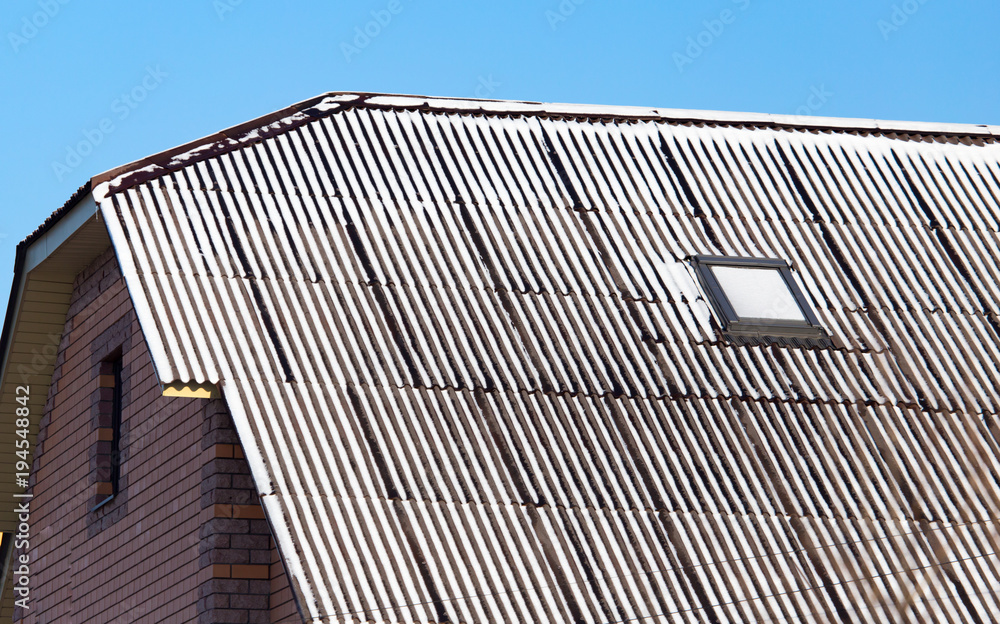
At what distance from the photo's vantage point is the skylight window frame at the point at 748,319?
35.1ft

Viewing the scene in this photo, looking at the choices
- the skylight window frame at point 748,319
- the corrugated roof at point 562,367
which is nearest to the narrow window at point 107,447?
the corrugated roof at point 562,367

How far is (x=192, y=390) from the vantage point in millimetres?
8586

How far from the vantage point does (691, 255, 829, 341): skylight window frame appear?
10.7 metres

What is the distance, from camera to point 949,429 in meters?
10.2

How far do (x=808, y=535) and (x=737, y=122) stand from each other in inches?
223

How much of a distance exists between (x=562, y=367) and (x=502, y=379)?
20.3 inches

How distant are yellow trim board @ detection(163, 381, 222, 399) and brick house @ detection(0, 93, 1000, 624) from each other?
0.9 inches

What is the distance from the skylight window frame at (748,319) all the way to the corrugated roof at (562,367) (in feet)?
0.55

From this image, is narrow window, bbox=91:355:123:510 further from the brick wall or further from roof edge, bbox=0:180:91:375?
roof edge, bbox=0:180:91:375

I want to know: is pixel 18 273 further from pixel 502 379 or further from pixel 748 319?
pixel 748 319

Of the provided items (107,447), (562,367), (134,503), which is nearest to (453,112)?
(562,367)

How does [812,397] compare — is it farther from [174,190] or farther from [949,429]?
[174,190]

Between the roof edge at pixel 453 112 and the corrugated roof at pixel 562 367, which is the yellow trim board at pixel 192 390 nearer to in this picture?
the corrugated roof at pixel 562 367

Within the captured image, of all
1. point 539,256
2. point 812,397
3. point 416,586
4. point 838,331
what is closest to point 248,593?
point 416,586
